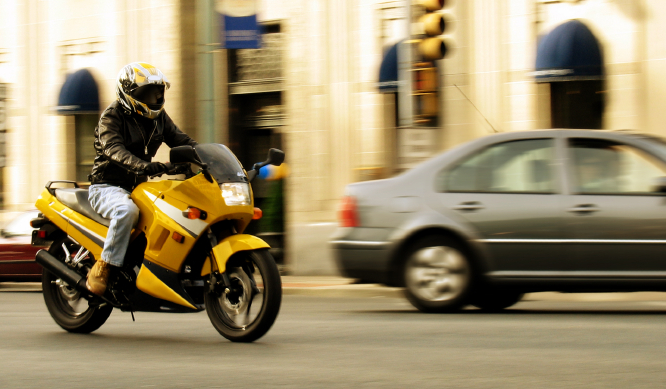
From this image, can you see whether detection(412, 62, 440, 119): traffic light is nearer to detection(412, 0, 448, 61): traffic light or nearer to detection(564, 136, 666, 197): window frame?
detection(412, 0, 448, 61): traffic light

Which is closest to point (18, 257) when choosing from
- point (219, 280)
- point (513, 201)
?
point (513, 201)

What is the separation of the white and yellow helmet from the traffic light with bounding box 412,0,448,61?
759 cm

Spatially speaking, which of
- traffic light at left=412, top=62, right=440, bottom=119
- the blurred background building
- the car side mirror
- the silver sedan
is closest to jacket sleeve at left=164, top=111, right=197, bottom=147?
the silver sedan

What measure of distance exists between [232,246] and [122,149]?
0.97 meters

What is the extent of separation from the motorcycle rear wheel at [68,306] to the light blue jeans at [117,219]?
1.97ft


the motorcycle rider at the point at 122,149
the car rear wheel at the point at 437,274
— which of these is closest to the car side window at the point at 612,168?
the car rear wheel at the point at 437,274

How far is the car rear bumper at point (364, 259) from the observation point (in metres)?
8.29

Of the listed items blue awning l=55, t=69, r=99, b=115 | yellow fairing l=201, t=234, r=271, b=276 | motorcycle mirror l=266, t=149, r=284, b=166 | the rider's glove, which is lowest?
yellow fairing l=201, t=234, r=271, b=276

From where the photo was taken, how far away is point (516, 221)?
26.0 feet

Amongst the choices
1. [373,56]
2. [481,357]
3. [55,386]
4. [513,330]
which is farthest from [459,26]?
[55,386]

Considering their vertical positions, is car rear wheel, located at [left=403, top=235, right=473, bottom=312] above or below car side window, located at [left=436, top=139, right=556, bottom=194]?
below

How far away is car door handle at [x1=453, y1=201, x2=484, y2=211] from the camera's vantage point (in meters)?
8.05

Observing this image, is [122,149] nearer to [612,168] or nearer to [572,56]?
[612,168]

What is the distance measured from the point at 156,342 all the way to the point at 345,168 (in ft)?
32.0
